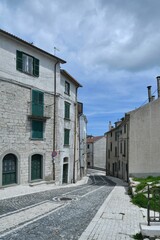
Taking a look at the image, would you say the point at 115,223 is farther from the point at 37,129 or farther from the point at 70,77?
the point at 70,77

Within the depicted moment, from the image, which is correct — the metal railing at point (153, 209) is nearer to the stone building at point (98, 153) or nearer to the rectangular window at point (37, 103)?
the rectangular window at point (37, 103)

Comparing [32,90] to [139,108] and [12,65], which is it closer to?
[12,65]

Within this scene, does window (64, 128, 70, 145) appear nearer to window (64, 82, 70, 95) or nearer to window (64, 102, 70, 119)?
window (64, 102, 70, 119)

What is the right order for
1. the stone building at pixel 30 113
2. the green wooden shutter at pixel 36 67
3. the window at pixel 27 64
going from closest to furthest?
the stone building at pixel 30 113 < the window at pixel 27 64 < the green wooden shutter at pixel 36 67

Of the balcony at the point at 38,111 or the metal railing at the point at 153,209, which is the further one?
the balcony at the point at 38,111

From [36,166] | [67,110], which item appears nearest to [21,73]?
[36,166]

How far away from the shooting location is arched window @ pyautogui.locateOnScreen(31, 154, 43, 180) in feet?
64.4

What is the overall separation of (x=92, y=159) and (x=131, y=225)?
61745 mm

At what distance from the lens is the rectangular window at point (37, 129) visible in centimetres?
1962

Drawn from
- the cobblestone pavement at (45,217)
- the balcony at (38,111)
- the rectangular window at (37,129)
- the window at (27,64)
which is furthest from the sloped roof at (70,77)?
the cobblestone pavement at (45,217)

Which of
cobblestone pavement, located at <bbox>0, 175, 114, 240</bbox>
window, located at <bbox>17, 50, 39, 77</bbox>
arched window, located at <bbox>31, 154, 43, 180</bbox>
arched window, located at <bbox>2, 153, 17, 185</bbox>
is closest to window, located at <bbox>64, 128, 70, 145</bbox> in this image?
arched window, located at <bbox>31, 154, 43, 180</bbox>

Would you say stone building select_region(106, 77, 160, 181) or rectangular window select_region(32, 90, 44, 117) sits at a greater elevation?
rectangular window select_region(32, 90, 44, 117)

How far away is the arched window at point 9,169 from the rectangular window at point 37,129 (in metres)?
2.46

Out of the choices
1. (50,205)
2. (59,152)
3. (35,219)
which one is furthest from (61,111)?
(35,219)
